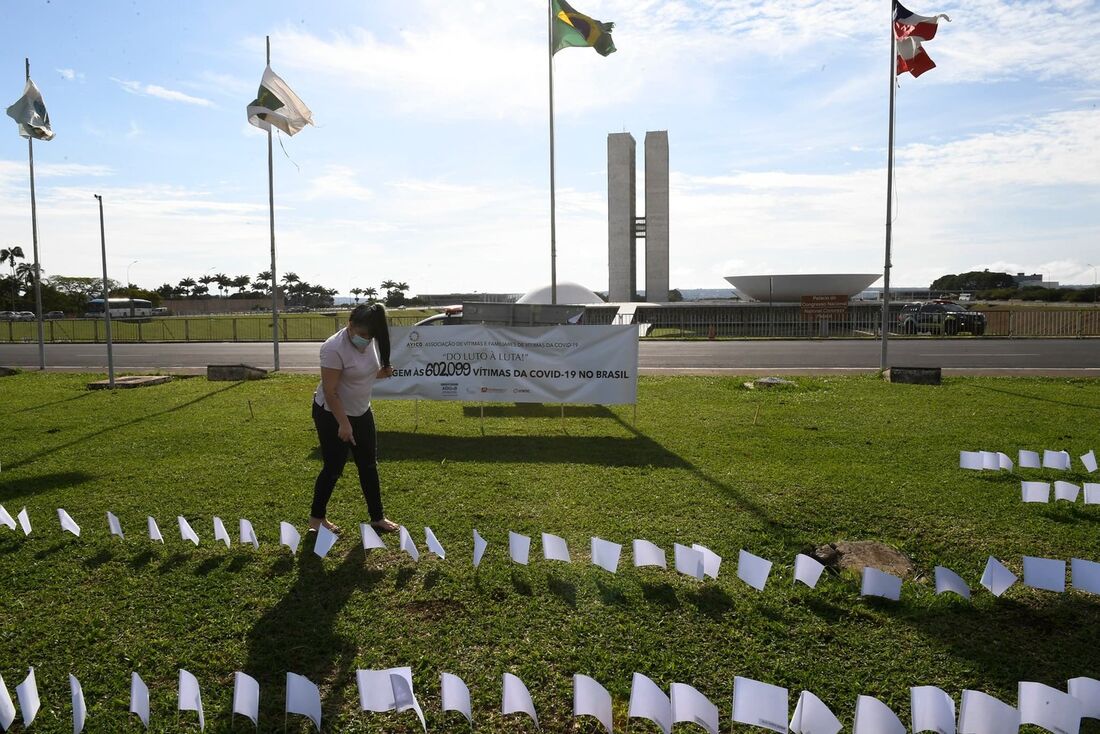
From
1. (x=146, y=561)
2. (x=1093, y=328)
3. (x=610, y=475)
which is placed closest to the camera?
(x=146, y=561)

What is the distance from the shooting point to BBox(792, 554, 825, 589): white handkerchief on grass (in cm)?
440

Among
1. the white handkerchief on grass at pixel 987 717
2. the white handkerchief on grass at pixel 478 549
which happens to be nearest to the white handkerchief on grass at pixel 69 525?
the white handkerchief on grass at pixel 478 549

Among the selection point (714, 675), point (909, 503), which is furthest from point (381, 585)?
point (909, 503)

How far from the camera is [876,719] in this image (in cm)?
279

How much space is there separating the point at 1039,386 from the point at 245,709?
15.0m

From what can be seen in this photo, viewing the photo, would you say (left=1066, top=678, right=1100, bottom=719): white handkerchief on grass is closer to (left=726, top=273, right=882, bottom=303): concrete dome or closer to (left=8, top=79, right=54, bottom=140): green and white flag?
(left=8, top=79, right=54, bottom=140): green and white flag

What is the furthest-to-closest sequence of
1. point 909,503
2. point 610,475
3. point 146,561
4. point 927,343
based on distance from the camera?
point 927,343
point 610,475
point 909,503
point 146,561

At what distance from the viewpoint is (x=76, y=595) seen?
4453 millimetres

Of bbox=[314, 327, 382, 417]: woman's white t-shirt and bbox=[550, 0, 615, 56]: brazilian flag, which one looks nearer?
bbox=[314, 327, 382, 417]: woman's white t-shirt

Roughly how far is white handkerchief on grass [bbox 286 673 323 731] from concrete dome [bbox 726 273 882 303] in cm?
4269

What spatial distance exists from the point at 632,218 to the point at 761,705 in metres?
61.3

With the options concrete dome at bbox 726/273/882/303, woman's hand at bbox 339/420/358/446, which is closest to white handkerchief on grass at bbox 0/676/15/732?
woman's hand at bbox 339/420/358/446

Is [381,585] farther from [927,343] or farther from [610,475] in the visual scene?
[927,343]

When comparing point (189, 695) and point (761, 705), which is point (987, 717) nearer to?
point (761, 705)
